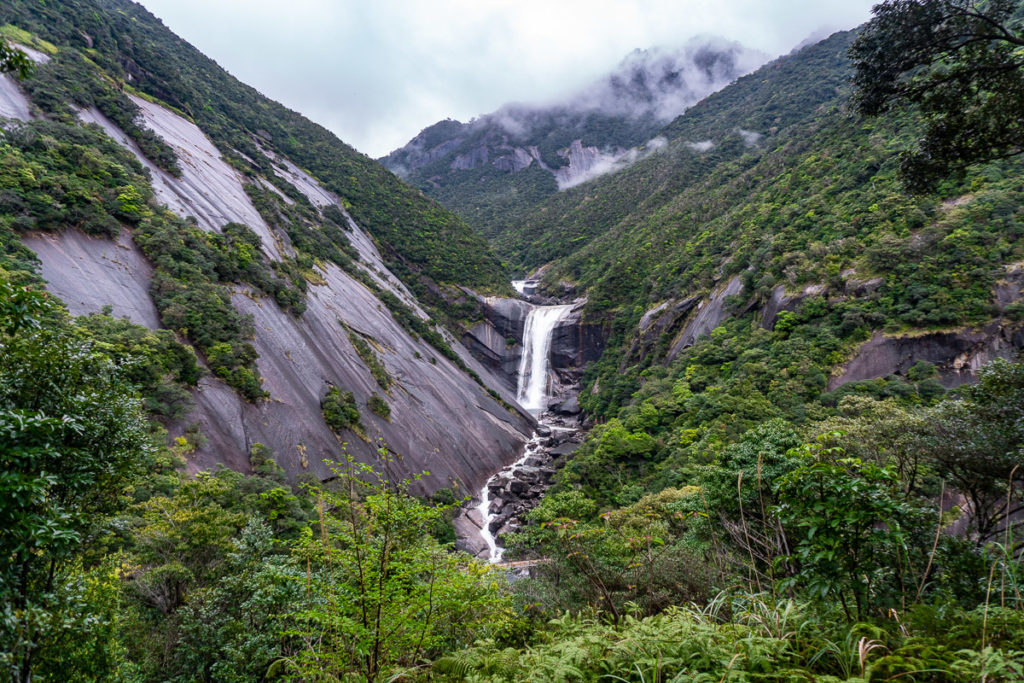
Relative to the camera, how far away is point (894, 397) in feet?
51.9

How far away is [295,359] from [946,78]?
23206 mm

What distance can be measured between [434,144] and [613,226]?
11503 centimetres

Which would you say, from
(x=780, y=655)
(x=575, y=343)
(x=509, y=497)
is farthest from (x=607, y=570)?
(x=575, y=343)

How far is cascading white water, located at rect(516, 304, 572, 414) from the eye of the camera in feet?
150

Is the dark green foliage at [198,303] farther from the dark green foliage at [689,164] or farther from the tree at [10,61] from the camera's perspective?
the dark green foliage at [689,164]

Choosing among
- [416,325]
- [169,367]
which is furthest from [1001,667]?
[416,325]

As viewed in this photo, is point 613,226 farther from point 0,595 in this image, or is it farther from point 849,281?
point 0,595

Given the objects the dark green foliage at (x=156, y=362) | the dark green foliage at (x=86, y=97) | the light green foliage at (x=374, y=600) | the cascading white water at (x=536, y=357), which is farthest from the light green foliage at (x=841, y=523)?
the cascading white water at (x=536, y=357)

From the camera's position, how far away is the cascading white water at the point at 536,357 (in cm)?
4559

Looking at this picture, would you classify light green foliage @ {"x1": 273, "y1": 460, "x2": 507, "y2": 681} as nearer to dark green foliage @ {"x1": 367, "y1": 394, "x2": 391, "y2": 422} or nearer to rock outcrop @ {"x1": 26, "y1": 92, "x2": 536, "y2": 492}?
rock outcrop @ {"x1": 26, "y1": 92, "x2": 536, "y2": 492}

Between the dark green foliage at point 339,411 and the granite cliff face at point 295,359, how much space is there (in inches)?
14.2

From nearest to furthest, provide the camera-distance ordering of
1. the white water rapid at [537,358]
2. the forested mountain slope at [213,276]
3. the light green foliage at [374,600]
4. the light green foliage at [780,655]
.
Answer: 1. the light green foliage at [780,655]
2. the light green foliage at [374,600]
3. the forested mountain slope at [213,276]
4. the white water rapid at [537,358]

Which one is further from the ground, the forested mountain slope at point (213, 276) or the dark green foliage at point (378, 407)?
the forested mountain slope at point (213, 276)

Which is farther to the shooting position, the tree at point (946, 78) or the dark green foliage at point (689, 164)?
the dark green foliage at point (689, 164)
